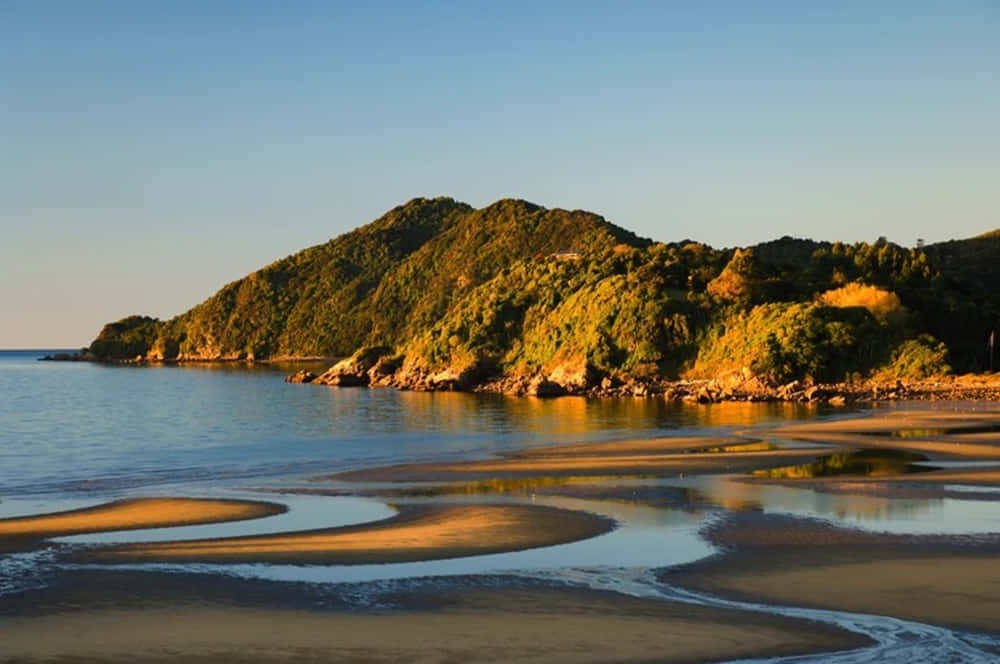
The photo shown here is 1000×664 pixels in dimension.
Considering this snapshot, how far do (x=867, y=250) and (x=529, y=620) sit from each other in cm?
9861

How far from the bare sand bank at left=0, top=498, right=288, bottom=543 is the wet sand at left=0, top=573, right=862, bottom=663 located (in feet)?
25.2

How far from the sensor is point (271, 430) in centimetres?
6238

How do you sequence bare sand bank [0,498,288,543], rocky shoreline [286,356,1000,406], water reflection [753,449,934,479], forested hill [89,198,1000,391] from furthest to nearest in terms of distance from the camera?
forested hill [89,198,1000,391] → rocky shoreline [286,356,1000,406] → water reflection [753,449,934,479] → bare sand bank [0,498,288,543]

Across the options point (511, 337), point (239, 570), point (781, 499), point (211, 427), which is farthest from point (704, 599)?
point (511, 337)

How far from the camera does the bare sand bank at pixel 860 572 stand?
1697 cm

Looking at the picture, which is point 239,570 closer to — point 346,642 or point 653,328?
point 346,642

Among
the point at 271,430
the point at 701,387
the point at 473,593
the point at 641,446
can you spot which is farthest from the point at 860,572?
the point at 701,387

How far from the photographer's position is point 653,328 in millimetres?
95125

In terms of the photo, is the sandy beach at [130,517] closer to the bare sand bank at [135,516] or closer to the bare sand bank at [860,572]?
the bare sand bank at [135,516]

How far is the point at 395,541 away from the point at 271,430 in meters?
40.0

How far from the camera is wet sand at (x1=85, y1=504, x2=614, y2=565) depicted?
22.1 m

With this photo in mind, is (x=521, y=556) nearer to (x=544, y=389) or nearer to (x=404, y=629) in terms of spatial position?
(x=404, y=629)

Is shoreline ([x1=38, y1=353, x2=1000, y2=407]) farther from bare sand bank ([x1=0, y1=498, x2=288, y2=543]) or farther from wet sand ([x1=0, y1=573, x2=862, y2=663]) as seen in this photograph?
wet sand ([x1=0, y1=573, x2=862, y2=663])

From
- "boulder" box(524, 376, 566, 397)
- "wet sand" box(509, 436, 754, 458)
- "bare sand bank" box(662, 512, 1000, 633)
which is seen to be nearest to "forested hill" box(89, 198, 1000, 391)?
"boulder" box(524, 376, 566, 397)
